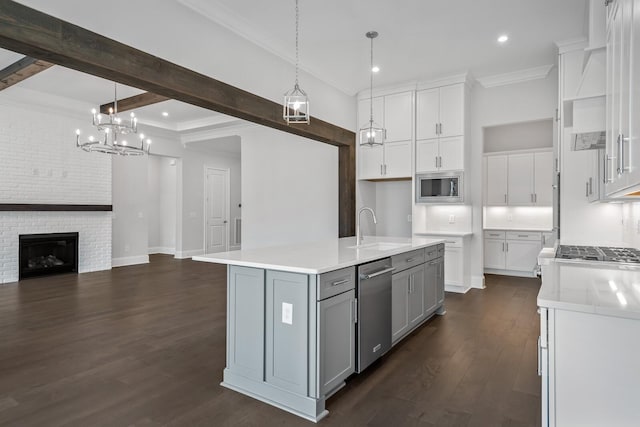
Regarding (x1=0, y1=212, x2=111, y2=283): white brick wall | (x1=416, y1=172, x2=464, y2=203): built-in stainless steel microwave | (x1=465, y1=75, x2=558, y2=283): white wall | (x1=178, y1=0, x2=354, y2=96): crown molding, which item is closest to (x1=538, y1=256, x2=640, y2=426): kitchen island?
(x1=178, y1=0, x2=354, y2=96): crown molding

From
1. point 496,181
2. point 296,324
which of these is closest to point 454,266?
point 496,181

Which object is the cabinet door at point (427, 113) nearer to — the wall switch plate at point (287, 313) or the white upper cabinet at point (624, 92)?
the white upper cabinet at point (624, 92)

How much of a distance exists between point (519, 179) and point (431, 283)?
4.01 meters

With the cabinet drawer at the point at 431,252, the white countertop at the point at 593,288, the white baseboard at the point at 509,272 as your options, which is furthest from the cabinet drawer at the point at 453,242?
the white countertop at the point at 593,288

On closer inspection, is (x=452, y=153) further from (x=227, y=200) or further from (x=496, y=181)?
(x=227, y=200)

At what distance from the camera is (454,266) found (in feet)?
18.3

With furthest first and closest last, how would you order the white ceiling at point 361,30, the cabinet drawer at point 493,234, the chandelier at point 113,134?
the cabinet drawer at point 493,234 < the chandelier at point 113,134 < the white ceiling at point 361,30

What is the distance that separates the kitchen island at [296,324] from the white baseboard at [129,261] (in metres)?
6.49

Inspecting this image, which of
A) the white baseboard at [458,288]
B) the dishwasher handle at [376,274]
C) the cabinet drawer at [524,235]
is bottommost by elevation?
the white baseboard at [458,288]

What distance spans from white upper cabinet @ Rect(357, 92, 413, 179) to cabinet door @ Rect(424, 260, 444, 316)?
7.16 ft

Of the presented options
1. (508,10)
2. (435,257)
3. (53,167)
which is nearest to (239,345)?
(435,257)

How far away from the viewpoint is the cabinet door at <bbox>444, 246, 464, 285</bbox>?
553 cm

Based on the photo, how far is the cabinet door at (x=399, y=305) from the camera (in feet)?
10.5

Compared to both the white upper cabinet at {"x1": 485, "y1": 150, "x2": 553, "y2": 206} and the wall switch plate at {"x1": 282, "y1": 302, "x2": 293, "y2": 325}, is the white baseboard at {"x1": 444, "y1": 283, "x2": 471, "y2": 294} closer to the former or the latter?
the white upper cabinet at {"x1": 485, "y1": 150, "x2": 553, "y2": 206}
